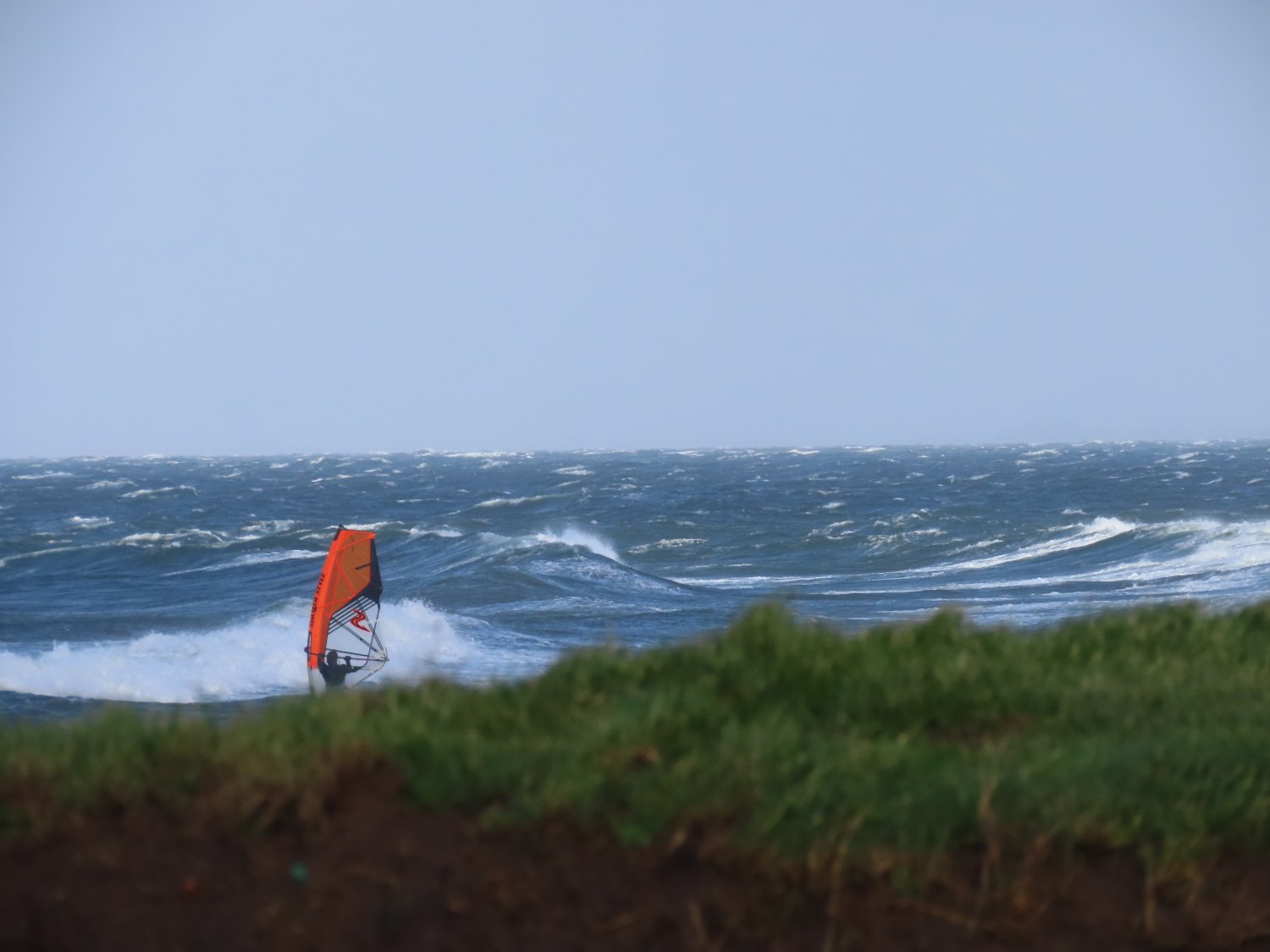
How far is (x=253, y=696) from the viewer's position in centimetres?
1683

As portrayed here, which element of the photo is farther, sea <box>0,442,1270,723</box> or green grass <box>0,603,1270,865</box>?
sea <box>0,442,1270,723</box>

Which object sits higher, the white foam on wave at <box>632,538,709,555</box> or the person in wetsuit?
the person in wetsuit

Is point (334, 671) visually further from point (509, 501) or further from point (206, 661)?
point (509, 501)

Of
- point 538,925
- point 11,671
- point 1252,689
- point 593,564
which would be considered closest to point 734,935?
point 538,925

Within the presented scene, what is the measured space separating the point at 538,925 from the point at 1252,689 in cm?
297

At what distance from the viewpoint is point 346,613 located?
14.4 meters

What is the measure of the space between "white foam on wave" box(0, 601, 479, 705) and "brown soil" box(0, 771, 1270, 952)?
12.5 meters

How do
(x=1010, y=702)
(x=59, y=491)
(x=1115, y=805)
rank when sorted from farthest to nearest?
(x=59, y=491) < (x=1010, y=702) < (x=1115, y=805)

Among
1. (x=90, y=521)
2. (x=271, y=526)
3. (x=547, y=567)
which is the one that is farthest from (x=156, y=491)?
(x=547, y=567)

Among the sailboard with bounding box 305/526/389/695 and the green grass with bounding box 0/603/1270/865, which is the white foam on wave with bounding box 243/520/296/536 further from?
the green grass with bounding box 0/603/1270/865

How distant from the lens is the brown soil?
3340 millimetres

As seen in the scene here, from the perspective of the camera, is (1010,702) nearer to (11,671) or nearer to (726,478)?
(11,671)

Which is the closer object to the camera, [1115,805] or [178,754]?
[1115,805]

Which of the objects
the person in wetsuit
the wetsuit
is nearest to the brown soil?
the person in wetsuit
